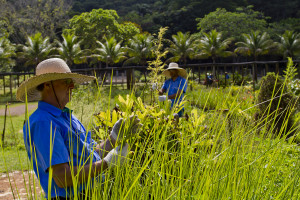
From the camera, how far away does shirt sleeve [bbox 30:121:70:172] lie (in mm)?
1572

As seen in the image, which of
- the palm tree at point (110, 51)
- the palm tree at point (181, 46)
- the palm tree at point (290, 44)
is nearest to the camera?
the palm tree at point (110, 51)

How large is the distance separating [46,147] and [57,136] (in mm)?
87

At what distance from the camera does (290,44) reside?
35.3 m

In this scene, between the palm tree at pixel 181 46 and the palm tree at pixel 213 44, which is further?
the palm tree at pixel 181 46

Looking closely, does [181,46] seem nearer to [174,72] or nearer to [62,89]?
[174,72]

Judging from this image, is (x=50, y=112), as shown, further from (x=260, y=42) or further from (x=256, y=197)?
(x=260, y=42)

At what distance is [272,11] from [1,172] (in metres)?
55.6

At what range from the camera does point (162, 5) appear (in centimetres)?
6141

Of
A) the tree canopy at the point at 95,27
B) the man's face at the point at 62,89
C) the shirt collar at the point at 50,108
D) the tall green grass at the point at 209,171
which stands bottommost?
the tall green grass at the point at 209,171

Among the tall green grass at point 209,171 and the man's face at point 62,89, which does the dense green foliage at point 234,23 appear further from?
the tall green grass at point 209,171

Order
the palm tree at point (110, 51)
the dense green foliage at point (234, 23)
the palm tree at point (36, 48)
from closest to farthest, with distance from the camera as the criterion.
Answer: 1. the palm tree at point (36, 48)
2. the palm tree at point (110, 51)
3. the dense green foliage at point (234, 23)

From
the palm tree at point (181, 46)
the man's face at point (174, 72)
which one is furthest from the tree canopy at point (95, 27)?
the man's face at point (174, 72)

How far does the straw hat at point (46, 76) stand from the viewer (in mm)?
1782

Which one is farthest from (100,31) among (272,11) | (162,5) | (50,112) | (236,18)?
(50,112)
